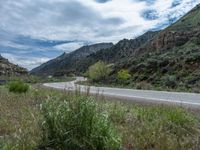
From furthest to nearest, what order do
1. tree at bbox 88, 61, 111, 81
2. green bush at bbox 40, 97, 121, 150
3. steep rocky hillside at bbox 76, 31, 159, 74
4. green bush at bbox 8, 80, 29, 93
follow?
steep rocky hillside at bbox 76, 31, 159, 74 < tree at bbox 88, 61, 111, 81 < green bush at bbox 8, 80, 29, 93 < green bush at bbox 40, 97, 121, 150

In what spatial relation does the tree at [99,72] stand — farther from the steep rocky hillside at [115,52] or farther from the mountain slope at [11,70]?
the steep rocky hillside at [115,52]

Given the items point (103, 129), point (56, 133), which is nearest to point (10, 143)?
point (56, 133)

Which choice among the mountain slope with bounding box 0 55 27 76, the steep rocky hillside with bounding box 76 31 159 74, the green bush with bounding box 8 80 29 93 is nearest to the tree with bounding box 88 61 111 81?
the mountain slope with bounding box 0 55 27 76

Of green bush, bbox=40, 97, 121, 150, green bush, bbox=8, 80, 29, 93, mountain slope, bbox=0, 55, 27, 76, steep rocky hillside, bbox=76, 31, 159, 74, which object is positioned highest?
steep rocky hillside, bbox=76, 31, 159, 74

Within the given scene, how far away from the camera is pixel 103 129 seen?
4.34 metres

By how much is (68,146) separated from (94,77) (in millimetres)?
65974

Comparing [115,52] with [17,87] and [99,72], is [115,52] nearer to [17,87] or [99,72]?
[99,72]

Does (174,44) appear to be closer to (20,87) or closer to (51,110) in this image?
(20,87)

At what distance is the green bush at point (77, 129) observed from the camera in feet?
13.9

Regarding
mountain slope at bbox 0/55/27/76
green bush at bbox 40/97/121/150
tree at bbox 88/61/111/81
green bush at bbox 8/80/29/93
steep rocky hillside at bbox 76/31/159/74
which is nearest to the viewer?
→ green bush at bbox 40/97/121/150

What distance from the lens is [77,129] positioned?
432cm

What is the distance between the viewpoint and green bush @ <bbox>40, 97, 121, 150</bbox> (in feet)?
13.9

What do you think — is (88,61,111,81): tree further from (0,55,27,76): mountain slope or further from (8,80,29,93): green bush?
(8,80,29,93): green bush

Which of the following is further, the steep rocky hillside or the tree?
the steep rocky hillside
